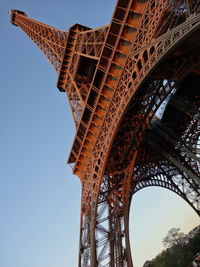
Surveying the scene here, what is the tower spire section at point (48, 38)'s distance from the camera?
67.7ft

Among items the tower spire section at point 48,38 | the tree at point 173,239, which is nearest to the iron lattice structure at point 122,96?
the tower spire section at point 48,38

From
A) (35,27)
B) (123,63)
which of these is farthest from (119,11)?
(35,27)

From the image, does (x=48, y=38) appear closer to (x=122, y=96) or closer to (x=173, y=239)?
(x=122, y=96)

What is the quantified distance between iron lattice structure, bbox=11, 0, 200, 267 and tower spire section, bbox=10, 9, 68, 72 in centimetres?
311

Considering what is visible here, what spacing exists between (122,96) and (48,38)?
15.0 meters

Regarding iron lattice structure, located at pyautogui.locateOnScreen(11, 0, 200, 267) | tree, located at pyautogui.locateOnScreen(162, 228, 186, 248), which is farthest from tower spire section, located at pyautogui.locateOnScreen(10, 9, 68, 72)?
tree, located at pyautogui.locateOnScreen(162, 228, 186, 248)

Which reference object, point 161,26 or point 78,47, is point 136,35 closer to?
point 161,26

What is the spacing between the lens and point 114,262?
11797 millimetres

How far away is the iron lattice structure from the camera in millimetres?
9445

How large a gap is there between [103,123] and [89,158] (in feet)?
7.99

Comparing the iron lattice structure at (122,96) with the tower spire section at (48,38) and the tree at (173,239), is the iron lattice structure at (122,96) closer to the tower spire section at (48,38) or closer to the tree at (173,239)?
the tower spire section at (48,38)

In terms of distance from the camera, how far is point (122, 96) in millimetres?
11234

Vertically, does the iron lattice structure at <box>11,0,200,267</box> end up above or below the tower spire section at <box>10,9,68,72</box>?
below

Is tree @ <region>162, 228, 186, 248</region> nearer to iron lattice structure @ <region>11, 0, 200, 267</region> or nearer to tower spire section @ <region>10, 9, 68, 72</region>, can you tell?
iron lattice structure @ <region>11, 0, 200, 267</region>
